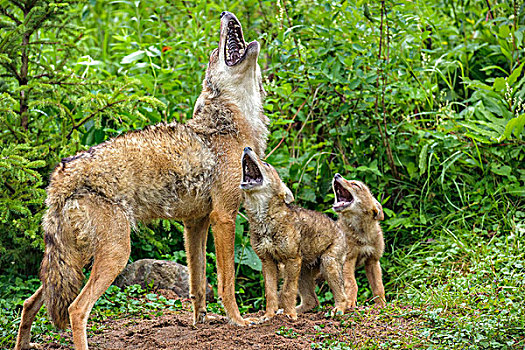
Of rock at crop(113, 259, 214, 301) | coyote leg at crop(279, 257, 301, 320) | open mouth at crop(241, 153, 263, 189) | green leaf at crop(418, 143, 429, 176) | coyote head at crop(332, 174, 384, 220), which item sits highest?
green leaf at crop(418, 143, 429, 176)

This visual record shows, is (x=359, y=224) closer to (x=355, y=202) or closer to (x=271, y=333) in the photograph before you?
(x=355, y=202)

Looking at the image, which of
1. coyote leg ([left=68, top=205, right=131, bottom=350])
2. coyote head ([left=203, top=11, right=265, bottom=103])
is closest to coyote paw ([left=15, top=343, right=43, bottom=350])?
coyote leg ([left=68, top=205, right=131, bottom=350])

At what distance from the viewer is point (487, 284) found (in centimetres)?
598

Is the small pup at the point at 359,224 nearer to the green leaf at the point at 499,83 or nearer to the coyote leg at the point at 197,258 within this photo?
the coyote leg at the point at 197,258

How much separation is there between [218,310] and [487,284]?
2767mm

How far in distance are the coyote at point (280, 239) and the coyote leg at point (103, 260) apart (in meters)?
1.15

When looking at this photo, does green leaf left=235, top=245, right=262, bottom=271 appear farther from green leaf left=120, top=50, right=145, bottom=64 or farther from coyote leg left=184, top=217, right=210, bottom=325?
green leaf left=120, top=50, right=145, bottom=64

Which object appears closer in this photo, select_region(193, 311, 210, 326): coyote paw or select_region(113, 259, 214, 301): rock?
select_region(193, 311, 210, 326): coyote paw

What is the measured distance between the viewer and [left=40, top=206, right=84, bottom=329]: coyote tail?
4.80 meters

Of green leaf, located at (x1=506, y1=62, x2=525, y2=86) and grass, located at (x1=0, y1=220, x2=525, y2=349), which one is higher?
green leaf, located at (x1=506, y1=62, x2=525, y2=86)

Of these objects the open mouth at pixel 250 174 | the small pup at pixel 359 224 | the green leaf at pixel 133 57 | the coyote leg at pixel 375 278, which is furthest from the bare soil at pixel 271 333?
the green leaf at pixel 133 57

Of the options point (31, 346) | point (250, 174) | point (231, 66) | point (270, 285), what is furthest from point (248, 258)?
point (31, 346)

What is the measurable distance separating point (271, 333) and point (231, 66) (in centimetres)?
251

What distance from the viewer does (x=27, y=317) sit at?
507 cm
